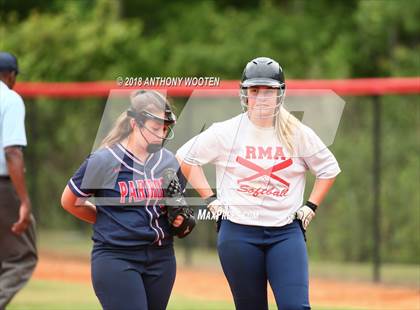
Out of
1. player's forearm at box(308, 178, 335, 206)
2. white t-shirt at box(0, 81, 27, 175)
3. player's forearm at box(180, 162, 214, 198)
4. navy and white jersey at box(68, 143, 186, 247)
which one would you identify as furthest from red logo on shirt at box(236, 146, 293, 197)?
white t-shirt at box(0, 81, 27, 175)

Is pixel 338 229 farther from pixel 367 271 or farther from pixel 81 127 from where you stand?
pixel 81 127

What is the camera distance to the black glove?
622 cm

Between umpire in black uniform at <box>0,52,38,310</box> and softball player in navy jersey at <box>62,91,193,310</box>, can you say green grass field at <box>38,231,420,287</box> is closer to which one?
umpire in black uniform at <box>0,52,38,310</box>

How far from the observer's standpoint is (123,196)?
6109mm

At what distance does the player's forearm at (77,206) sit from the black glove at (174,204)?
20.1 inches

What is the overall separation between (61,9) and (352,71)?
7338 millimetres

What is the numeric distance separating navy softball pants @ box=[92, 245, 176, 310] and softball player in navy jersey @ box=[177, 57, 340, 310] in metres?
0.44

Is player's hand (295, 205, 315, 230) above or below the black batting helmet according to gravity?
below

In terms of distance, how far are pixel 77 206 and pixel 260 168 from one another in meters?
1.18

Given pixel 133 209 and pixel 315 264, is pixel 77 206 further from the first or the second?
pixel 315 264

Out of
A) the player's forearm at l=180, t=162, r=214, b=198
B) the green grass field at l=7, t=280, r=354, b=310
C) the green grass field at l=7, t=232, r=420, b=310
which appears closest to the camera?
the player's forearm at l=180, t=162, r=214, b=198

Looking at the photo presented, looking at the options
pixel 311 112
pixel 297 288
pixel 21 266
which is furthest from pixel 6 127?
pixel 311 112

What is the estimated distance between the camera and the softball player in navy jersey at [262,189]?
6.38m

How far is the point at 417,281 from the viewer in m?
12.9
